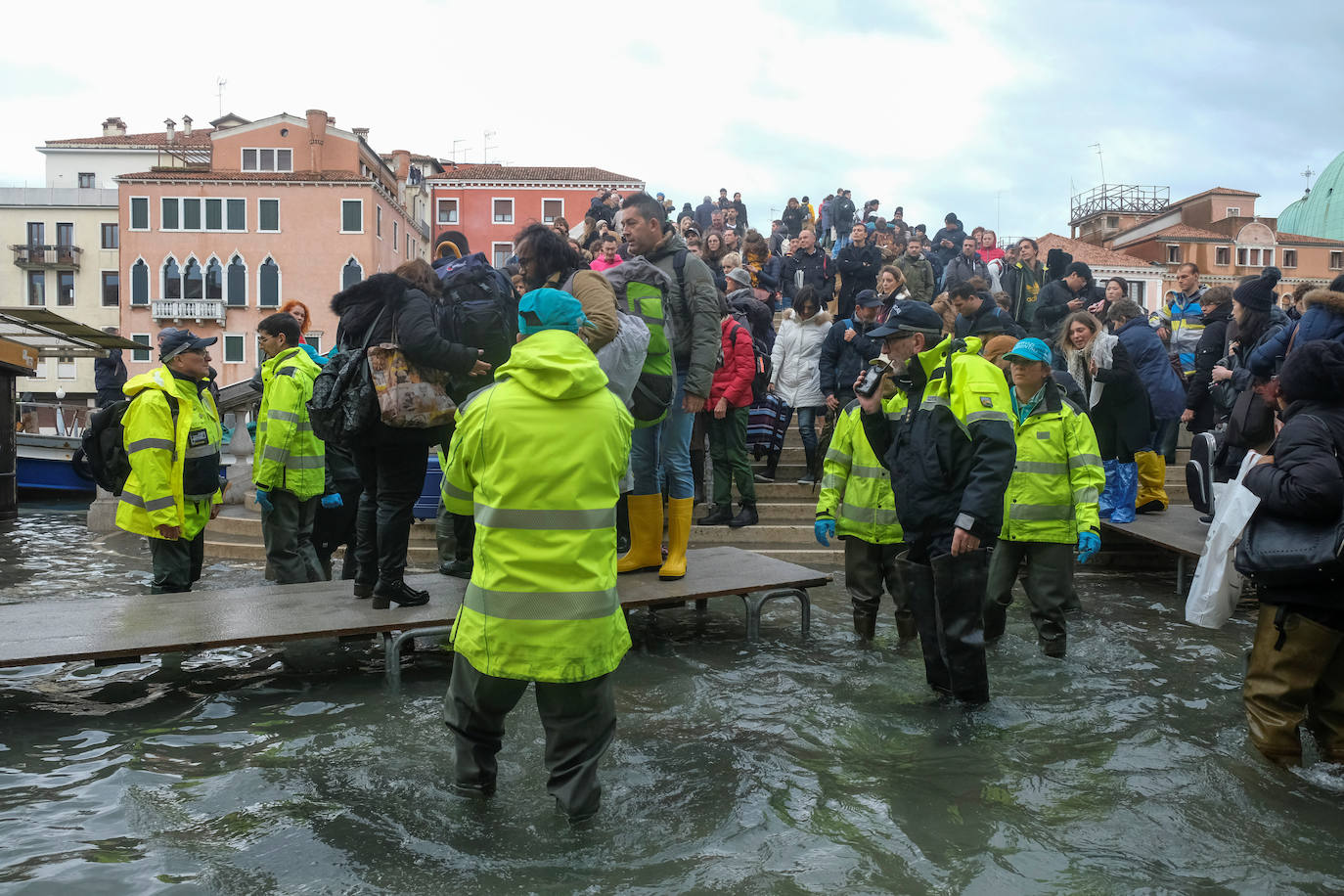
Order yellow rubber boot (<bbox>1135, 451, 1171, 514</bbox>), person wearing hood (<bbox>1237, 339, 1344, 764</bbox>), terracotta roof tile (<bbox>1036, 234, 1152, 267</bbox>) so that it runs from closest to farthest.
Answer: person wearing hood (<bbox>1237, 339, 1344, 764</bbox>) → yellow rubber boot (<bbox>1135, 451, 1171, 514</bbox>) → terracotta roof tile (<bbox>1036, 234, 1152, 267</bbox>)

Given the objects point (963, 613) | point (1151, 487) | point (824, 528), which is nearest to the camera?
point (963, 613)

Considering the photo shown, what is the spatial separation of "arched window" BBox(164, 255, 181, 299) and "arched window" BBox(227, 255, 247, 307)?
8.58 feet

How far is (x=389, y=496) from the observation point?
19.2 ft

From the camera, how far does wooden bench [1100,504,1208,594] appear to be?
28.9 feet

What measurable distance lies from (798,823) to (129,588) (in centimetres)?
762

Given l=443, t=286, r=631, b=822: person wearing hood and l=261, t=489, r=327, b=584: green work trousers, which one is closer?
l=443, t=286, r=631, b=822: person wearing hood

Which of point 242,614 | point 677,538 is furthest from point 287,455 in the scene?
point 677,538

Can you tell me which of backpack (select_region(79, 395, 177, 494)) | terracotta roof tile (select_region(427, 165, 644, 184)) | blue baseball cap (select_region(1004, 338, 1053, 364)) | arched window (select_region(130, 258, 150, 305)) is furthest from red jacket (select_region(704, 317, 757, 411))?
terracotta roof tile (select_region(427, 165, 644, 184))

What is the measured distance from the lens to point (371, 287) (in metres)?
5.95

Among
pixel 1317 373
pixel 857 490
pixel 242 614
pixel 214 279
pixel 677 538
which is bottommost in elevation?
pixel 242 614

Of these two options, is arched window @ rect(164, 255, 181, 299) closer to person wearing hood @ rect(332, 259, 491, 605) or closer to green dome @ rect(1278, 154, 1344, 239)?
person wearing hood @ rect(332, 259, 491, 605)

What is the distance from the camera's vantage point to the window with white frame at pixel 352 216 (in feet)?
174

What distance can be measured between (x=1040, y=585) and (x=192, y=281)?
54.8 meters

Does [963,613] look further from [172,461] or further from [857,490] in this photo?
[172,461]
